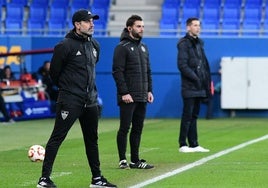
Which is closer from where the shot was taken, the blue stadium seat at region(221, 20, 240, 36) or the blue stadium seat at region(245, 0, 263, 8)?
the blue stadium seat at region(221, 20, 240, 36)

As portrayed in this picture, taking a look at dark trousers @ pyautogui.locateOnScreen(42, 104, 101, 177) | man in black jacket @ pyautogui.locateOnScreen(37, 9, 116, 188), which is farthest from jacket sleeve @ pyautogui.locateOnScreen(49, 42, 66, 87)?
dark trousers @ pyautogui.locateOnScreen(42, 104, 101, 177)

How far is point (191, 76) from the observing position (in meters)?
15.5

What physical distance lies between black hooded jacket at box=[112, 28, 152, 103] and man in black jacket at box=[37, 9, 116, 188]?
6.67 ft

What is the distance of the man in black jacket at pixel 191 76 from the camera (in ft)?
51.0

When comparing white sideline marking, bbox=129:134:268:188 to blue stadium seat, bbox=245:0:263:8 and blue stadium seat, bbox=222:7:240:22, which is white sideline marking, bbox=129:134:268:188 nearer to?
blue stadium seat, bbox=222:7:240:22

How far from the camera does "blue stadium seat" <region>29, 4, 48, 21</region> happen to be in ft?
102

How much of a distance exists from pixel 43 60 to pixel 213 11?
628cm

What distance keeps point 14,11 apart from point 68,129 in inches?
822

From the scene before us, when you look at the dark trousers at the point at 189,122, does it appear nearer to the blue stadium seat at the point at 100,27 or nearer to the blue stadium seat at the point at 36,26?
the blue stadium seat at the point at 100,27

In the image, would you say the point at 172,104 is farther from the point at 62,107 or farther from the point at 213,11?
the point at 62,107

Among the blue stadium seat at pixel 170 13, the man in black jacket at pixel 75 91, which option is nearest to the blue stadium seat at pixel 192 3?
the blue stadium seat at pixel 170 13

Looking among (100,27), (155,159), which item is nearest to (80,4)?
(100,27)

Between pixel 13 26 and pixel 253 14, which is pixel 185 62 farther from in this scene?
pixel 13 26

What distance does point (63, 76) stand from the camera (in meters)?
10.8
